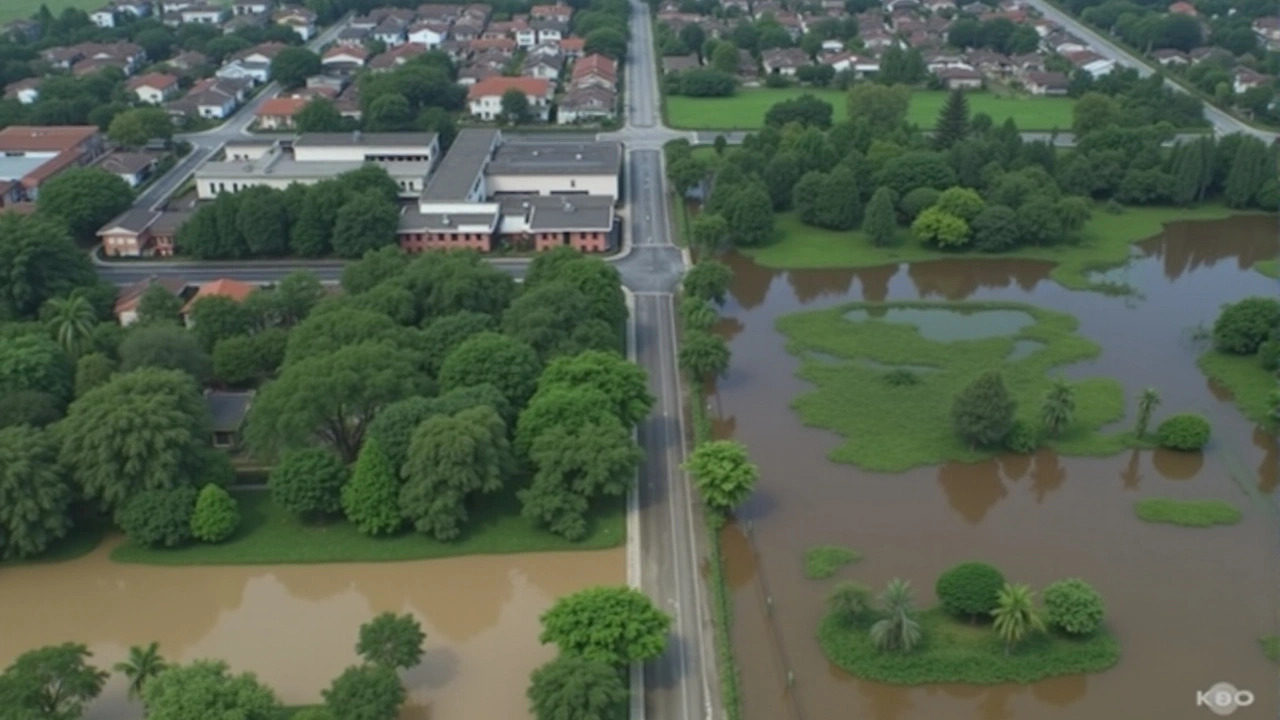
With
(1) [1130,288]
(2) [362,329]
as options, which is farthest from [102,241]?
(1) [1130,288]

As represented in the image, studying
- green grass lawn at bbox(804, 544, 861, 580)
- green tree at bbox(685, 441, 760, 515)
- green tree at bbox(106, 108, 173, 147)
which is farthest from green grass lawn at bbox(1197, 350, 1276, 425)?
green tree at bbox(106, 108, 173, 147)

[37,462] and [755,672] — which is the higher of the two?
[37,462]

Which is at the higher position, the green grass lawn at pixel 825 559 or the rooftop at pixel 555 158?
the rooftop at pixel 555 158

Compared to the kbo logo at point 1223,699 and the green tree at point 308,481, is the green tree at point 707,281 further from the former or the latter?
the kbo logo at point 1223,699

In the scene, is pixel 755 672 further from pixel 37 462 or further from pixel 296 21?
pixel 296 21


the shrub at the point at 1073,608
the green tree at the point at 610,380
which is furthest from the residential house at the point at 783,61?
the shrub at the point at 1073,608

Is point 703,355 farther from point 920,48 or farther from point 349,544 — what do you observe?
point 920,48
